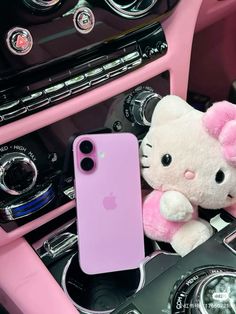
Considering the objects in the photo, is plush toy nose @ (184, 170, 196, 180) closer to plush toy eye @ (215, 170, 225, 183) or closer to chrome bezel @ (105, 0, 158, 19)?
plush toy eye @ (215, 170, 225, 183)

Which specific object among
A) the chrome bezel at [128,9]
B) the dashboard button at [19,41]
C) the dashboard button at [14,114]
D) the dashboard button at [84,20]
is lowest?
the dashboard button at [14,114]

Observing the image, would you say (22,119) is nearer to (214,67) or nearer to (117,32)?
(117,32)

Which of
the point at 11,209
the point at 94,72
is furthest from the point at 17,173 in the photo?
the point at 94,72

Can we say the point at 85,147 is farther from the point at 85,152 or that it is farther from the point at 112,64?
the point at 112,64

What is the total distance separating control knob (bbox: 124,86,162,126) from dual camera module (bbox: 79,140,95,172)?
81 millimetres

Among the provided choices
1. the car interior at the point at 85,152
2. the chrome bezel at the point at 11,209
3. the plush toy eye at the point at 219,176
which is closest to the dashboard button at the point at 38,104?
the car interior at the point at 85,152

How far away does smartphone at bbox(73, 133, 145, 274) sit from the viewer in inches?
23.8

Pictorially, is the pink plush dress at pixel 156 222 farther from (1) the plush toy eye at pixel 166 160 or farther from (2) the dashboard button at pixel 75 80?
(2) the dashboard button at pixel 75 80

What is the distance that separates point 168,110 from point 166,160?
0.07 metres

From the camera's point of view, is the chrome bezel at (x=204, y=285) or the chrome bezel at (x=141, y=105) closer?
the chrome bezel at (x=204, y=285)

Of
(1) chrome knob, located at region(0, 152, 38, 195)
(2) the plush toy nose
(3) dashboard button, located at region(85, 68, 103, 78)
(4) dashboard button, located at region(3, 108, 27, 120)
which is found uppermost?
(4) dashboard button, located at region(3, 108, 27, 120)

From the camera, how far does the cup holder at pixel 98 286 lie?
594 mm

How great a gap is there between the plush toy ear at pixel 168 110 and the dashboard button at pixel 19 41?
181 millimetres

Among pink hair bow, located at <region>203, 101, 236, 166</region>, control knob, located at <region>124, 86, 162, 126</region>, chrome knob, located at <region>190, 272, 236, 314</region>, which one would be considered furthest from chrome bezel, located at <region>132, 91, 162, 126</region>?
chrome knob, located at <region>190, 272, 236, 314</region>
